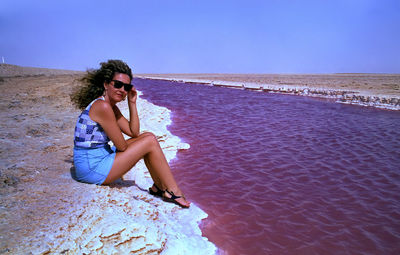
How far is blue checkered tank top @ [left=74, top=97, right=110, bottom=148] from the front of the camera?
2846 mm

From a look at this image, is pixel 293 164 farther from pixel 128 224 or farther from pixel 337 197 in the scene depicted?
pixel 128 224

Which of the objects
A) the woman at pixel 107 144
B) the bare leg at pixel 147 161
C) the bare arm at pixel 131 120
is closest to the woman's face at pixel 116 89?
the woman at pixel 107 144

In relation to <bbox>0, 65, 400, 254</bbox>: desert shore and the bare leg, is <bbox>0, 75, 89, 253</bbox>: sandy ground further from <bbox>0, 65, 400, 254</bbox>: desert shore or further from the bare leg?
the bare leg

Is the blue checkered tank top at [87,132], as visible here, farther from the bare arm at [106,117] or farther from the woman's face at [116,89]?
the woman's face at [116,89]

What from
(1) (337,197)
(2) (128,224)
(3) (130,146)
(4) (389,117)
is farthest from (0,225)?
(4) (389,117)

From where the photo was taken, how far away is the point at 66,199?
2.60 meters

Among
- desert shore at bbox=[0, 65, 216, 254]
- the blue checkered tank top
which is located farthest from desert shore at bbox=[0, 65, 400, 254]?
the blue checkered tank top

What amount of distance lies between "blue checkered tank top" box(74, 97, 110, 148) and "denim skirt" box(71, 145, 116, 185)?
0.22ft

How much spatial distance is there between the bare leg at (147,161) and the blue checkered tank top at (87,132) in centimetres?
30

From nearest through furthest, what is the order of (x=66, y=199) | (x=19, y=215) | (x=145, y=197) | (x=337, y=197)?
1. (x=19, y=215)
2. (x=66, y=199)
3. (x=145, y=197)
4. (x=337, y=197)

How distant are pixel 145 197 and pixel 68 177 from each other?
3.12ft

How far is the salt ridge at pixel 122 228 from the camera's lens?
6.87 feet

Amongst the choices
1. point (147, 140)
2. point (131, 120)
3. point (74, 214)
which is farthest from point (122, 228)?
point (131, 120)

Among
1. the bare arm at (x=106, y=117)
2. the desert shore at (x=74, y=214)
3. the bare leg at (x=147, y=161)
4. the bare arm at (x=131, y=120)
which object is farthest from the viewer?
the bare arm at (x=131, y=120)
